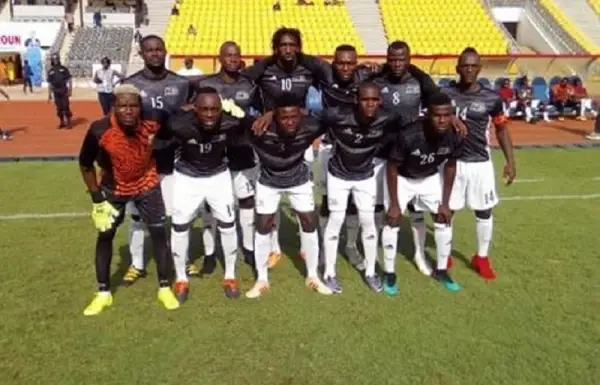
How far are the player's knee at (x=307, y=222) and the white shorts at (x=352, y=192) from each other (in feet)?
0.74

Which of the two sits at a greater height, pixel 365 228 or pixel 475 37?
pixel 475 37

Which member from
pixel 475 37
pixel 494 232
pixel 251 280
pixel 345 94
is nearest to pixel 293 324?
pixel 251 280

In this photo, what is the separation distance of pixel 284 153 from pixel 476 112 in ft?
6.41

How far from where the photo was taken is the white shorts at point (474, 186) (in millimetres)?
6332

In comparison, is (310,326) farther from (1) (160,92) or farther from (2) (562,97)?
(2) (562,97)

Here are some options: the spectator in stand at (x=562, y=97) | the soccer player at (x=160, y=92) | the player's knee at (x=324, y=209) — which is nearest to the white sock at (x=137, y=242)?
the soccer player at (x=160, y=92)

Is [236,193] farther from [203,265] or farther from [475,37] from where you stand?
[475,37]

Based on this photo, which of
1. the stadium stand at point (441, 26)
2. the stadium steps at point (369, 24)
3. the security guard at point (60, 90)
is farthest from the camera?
the stadium steps at point (369, 24)

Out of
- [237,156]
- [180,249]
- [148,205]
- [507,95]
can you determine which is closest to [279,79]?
[237,156]

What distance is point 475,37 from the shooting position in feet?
101

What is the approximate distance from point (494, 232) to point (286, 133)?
371 cm

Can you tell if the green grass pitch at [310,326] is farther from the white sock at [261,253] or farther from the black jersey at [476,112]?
the black jersey at [476,112]

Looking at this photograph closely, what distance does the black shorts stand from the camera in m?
5.53

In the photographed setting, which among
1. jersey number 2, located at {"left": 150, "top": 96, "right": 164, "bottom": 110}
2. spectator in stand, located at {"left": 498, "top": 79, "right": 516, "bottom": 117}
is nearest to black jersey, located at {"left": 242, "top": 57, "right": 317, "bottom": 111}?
jersey number 2, located at {"left": 150, "top": 96, "right": 164, "bottom": 110}
